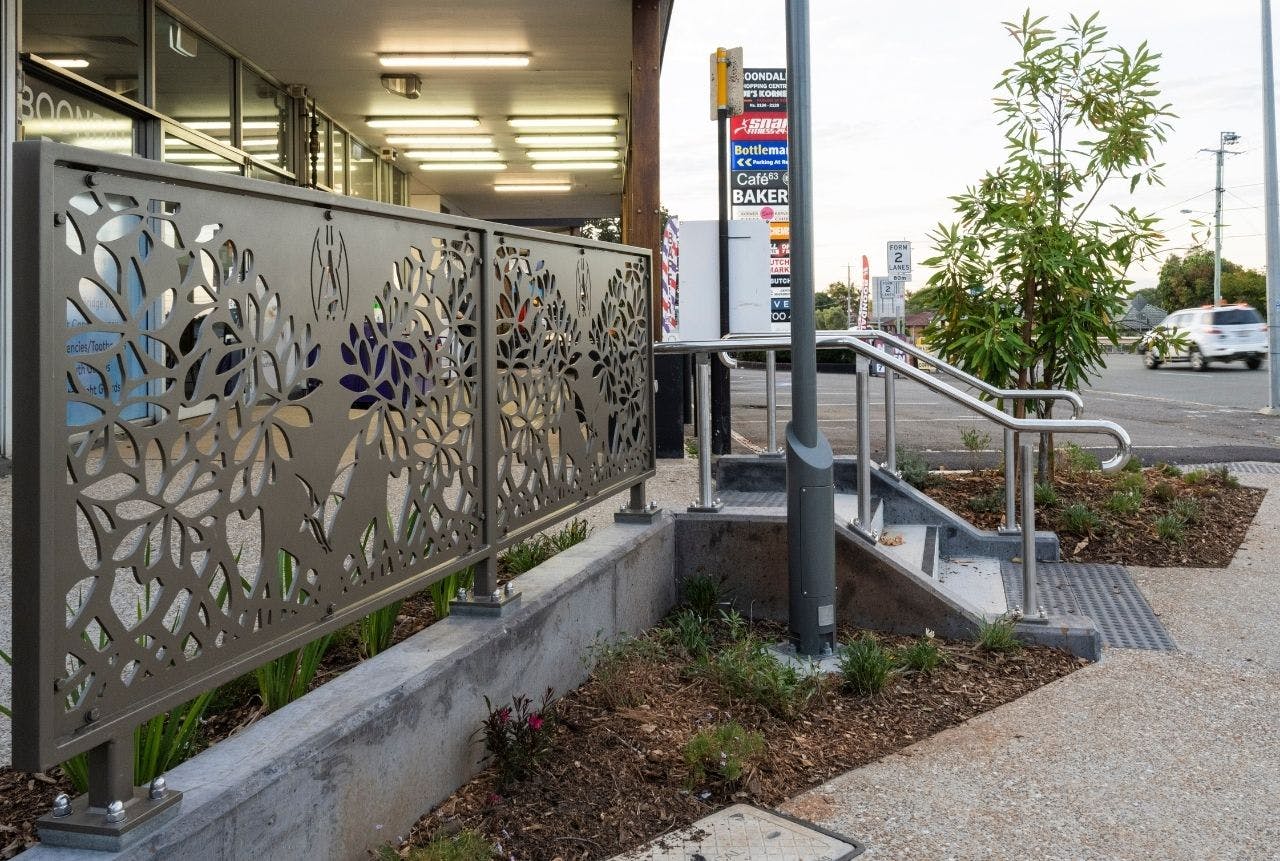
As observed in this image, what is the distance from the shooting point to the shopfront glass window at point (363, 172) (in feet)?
61.2

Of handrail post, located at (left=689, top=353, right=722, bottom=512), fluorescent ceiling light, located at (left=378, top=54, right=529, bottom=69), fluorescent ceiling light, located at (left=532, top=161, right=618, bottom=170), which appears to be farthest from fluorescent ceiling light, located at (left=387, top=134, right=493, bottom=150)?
handrail post, located at (left=689, top=353, right=722, bottom=512)

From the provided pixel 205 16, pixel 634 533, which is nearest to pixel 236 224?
pixel 634 533

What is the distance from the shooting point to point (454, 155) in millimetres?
20094

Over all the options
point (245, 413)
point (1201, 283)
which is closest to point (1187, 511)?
point (245, 413)

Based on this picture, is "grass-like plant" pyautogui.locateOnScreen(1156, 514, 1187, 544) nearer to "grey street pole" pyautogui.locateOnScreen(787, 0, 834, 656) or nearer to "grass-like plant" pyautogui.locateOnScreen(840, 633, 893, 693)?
"grey street pole" pyautogui.locateOnScreen(787, 0, 834, 656)

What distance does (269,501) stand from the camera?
99.0 inches

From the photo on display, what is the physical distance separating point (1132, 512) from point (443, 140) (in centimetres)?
1403

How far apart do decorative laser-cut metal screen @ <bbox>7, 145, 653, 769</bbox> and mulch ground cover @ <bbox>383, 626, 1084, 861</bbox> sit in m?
0.65

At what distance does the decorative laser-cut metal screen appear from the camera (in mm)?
1856

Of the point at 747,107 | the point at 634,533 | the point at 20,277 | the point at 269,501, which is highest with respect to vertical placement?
the point at 747,107

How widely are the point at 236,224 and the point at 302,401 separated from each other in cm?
46

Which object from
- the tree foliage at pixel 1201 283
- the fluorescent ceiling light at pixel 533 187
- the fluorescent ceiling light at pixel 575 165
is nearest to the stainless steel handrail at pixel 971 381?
the fluorescent ceiling light at pixel 575 165

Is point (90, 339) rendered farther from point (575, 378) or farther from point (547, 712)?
point (547, 712)

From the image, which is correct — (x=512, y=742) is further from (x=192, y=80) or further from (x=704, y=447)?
(x=192, y=80)
